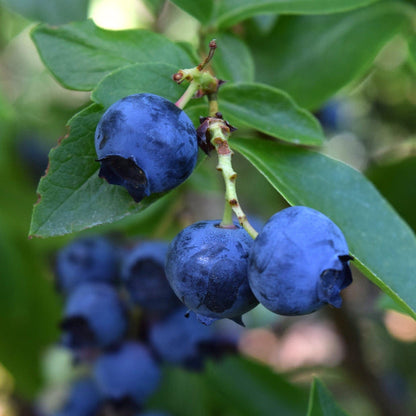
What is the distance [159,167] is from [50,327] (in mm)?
1324

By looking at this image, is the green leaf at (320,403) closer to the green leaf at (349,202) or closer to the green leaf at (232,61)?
the green leaf at (349,202)

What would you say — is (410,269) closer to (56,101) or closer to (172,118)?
(172,118)

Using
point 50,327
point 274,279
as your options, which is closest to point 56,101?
point 50,327

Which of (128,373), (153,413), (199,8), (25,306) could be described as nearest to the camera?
(199,8)

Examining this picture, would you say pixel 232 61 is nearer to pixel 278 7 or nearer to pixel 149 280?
pixel 278 7

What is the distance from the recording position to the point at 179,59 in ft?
2.71

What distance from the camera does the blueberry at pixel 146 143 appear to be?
0.61m

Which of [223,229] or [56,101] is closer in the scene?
[223,229]

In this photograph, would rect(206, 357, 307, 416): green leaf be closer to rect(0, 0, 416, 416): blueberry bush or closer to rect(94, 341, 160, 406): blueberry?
rect(0, 0, 416, 416): blueberry bush

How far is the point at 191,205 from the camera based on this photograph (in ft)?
4.74

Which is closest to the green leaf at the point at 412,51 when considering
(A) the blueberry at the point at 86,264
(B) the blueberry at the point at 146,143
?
(B) the blueberry at the point at 146,143

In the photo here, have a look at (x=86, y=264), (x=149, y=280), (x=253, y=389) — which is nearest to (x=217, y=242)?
(x=149, y=280)

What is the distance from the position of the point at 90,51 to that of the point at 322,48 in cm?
57

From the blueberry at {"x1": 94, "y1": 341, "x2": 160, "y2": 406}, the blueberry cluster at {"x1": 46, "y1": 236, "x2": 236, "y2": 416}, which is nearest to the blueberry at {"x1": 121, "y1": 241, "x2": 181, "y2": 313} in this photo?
the blueberry cluster at {"x1": 46, "y1": 236, "x2": 236, "y2": 416}
